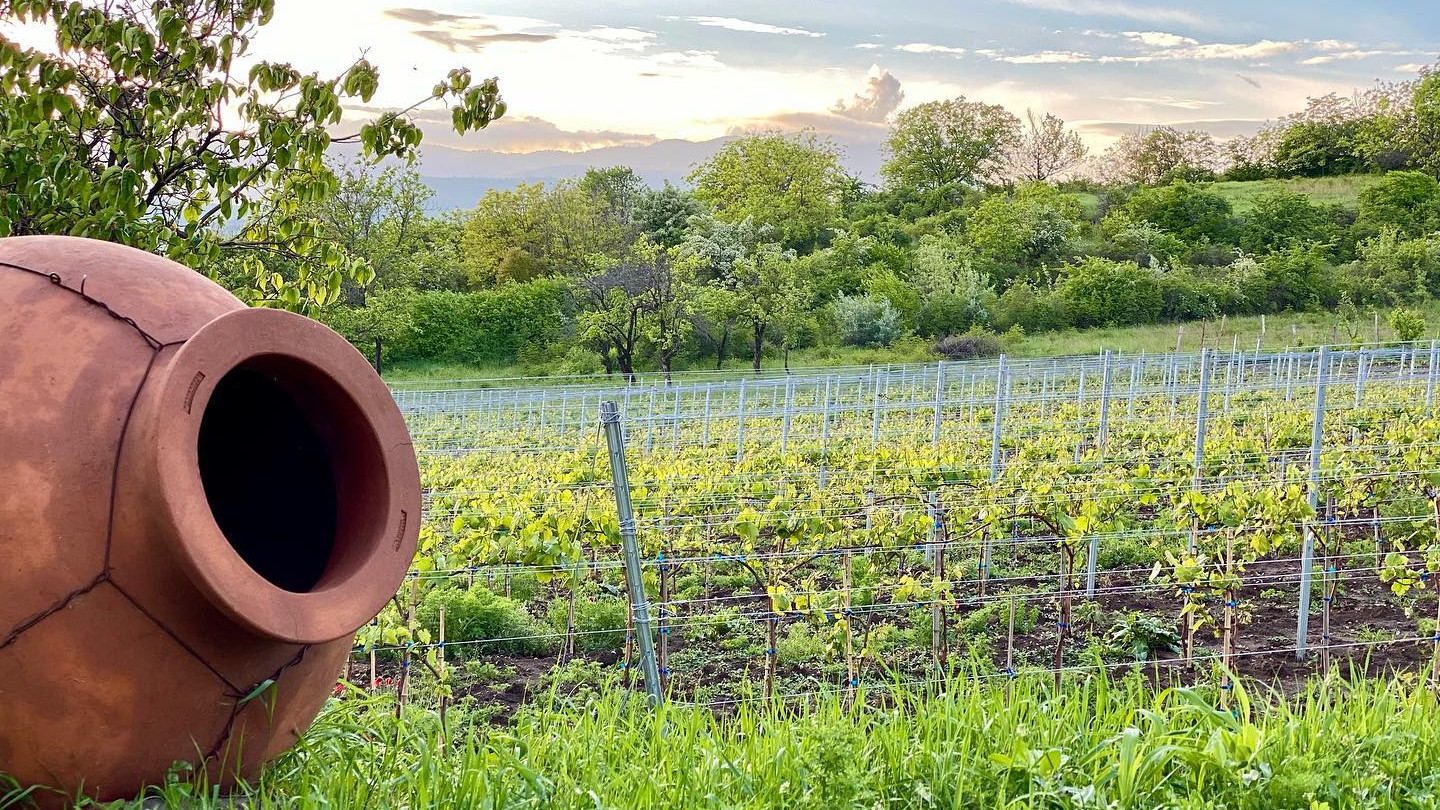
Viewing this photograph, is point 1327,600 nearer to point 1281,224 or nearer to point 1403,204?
point 1281,224

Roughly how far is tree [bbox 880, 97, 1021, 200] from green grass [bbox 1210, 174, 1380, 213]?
39.0ft

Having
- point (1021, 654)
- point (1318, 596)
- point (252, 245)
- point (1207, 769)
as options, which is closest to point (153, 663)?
point (1207, 769)

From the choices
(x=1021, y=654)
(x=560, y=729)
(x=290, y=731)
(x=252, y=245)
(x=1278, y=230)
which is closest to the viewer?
(x=290, y=731)

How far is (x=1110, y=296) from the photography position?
1793 inches

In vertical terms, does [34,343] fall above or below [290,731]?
above

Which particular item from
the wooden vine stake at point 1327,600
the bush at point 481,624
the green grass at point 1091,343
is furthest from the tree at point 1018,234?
the bush at point 481,624

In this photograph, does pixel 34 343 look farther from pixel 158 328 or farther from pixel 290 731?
pixel 290 731

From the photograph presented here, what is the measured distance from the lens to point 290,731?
9.69 ft

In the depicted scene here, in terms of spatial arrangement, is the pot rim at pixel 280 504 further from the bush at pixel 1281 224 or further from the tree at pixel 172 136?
the bush at pixel 1281 224

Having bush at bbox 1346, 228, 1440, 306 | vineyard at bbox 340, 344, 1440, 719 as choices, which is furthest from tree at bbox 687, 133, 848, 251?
vineyard at bbox 340, 344, 1440, 719

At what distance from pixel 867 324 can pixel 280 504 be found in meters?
39.7

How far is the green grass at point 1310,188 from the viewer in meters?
57.5

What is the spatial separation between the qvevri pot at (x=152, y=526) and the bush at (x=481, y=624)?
3.87 metres

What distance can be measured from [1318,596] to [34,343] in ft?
24.7
